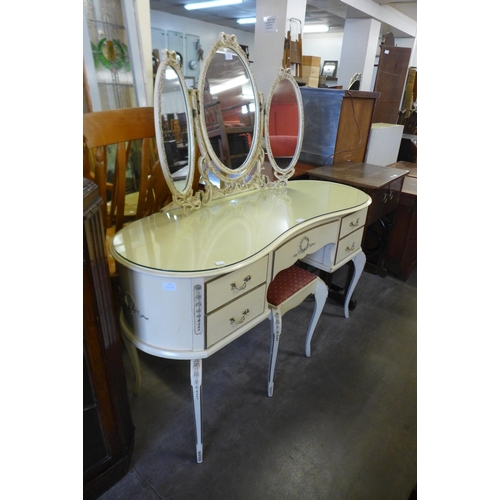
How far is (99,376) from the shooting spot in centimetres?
95

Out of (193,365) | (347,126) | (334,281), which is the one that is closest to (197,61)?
(347,126)

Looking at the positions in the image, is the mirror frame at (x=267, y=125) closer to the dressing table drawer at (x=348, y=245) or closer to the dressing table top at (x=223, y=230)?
the dressing table top at (x=223, y=230)

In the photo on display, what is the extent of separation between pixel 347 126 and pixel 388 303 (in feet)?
3.84

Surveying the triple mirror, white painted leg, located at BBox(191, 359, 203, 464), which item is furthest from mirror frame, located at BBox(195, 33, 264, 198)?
white painted leg, located at BBox(191, 359, 203, 464)

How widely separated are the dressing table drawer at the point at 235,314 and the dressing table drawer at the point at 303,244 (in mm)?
119

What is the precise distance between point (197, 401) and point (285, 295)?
0.52m

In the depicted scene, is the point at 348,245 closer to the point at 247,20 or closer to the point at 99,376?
the point at 99,376

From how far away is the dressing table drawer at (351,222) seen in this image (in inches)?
60.7

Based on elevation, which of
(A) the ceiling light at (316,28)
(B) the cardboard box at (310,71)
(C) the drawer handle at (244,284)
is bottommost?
(C) the drawer handle at (244,284)

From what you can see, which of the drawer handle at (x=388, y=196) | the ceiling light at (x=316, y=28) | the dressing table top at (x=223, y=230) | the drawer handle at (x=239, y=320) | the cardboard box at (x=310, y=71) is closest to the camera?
the dressing table top at (x=223, y=230)

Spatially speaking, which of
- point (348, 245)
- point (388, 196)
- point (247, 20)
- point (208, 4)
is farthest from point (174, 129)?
point (247, 20)

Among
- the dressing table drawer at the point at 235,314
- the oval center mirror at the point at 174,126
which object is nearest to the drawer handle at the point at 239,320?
the dressing table drawer at the point at 235,314

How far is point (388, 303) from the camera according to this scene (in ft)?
7.27

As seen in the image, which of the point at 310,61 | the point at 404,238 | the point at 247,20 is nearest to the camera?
the point at 404,238
